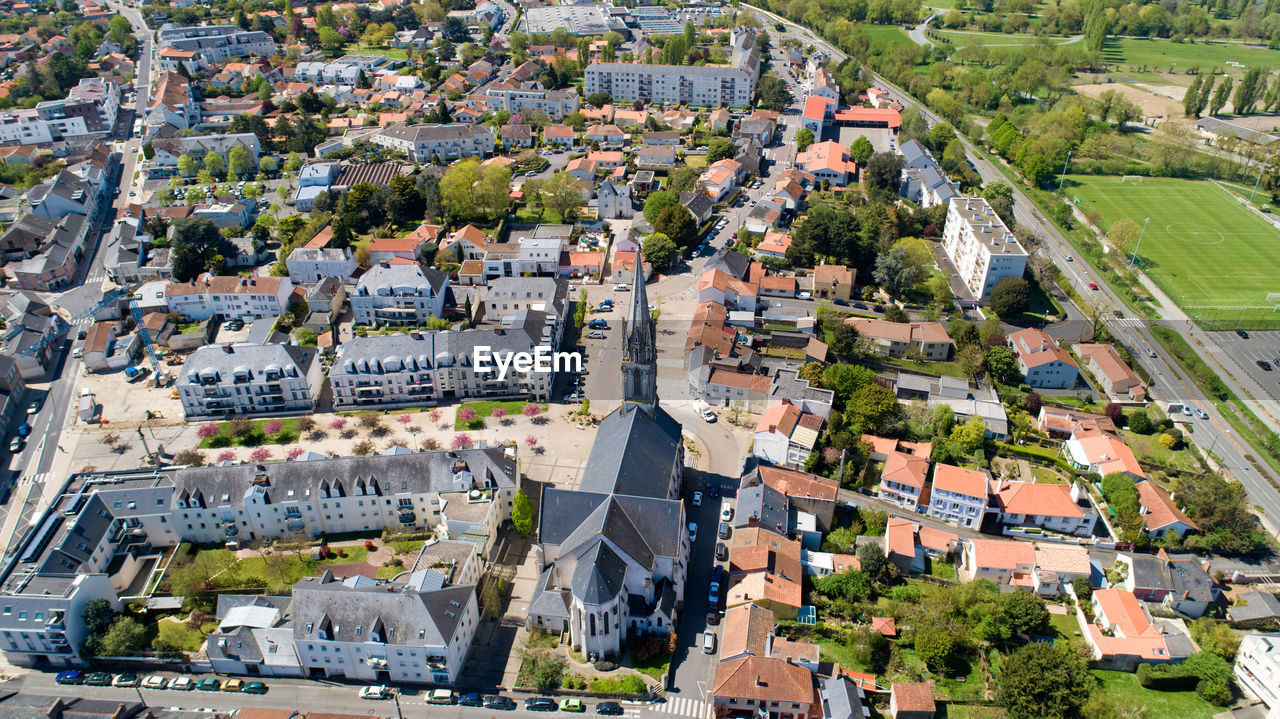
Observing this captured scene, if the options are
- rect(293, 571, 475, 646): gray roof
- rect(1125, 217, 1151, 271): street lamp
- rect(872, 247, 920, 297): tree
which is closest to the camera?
rect(293, 571, 475, 646): gray roof

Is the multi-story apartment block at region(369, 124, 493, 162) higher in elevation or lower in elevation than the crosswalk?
higher

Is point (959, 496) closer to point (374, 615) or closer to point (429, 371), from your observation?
point (374, 615)

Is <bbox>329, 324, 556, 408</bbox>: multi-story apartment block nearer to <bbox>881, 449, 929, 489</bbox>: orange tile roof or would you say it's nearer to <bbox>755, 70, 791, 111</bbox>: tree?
<bbox>881, 449, 929, 489</bbox>: orange tile roof

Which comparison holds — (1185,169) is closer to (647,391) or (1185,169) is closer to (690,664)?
(647,391)

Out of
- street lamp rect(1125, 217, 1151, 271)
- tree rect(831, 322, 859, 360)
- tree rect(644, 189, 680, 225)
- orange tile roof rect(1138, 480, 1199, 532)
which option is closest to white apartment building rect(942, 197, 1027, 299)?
street lamp rect(1125, 217, 1151, 271)

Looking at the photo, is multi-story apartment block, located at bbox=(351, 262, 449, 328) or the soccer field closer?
multi-story apartment block, located at bbox=(351, 262, 449, 328)

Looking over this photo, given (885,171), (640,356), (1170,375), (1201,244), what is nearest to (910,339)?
(1170,375)

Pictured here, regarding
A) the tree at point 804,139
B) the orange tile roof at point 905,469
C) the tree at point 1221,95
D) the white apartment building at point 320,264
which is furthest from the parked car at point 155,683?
the tree at point 1221,95
